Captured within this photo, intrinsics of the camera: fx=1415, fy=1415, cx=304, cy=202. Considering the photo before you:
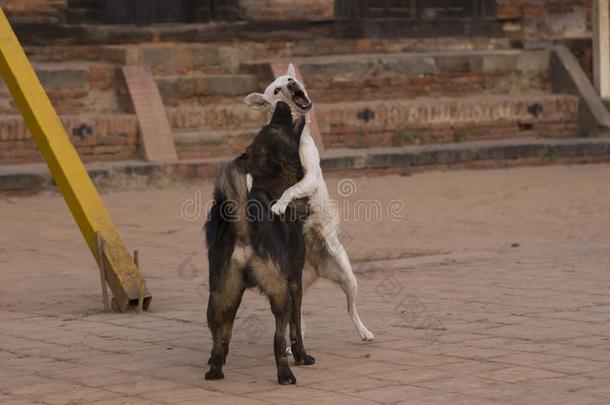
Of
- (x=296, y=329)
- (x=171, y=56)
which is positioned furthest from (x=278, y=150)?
(x=171, y=56)

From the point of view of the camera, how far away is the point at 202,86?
1625cm

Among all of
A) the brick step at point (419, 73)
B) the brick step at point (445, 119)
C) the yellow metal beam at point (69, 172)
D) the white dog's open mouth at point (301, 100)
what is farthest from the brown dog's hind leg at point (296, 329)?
the brick step at point (419, 73)

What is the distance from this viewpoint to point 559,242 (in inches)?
462

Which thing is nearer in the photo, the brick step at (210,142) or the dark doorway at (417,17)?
the brick step at (210,142)

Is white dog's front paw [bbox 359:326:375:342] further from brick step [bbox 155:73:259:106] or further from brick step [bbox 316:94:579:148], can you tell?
brick step [bbox 316:94:579:148]

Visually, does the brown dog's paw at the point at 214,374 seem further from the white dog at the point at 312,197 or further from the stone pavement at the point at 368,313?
the white dog at the point at 312,197

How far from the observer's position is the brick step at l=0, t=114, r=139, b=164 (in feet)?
48.0

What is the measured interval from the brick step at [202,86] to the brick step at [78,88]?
1.78 ft

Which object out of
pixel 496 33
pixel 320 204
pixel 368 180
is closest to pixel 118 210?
pixel 368 180

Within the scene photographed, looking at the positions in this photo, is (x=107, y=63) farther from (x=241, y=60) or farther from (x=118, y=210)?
(x=118, y=210)

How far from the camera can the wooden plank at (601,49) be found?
18797 millimetres

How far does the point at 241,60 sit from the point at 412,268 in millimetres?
7258

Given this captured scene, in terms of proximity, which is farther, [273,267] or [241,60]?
[241,60]

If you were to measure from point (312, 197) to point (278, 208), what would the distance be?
52 cm
